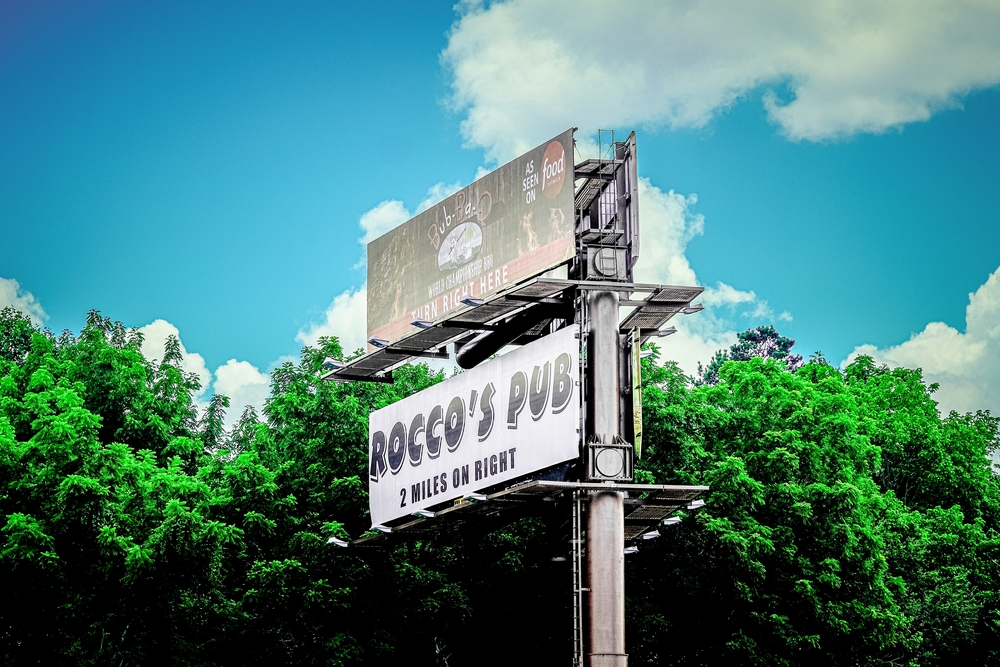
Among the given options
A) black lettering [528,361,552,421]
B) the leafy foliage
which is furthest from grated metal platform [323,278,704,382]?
the leafy foliage

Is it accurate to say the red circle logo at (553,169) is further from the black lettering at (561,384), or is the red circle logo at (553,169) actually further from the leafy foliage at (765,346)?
the leafy foliage at (765,346)

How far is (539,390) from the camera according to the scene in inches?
818

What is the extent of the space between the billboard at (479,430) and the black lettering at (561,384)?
0.02 m

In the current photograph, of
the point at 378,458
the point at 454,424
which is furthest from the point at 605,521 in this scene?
the point at 378,458

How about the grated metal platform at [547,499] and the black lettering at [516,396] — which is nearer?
the grated metal platform at [547,499]

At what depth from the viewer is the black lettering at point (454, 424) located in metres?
22.5

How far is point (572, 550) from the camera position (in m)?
19.6

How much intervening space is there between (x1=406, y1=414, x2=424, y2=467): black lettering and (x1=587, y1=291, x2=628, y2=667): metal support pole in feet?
13.9

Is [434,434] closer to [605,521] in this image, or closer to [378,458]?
[378,458]

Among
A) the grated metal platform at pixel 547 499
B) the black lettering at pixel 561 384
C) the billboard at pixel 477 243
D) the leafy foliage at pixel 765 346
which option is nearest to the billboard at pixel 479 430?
the black lettering at pixel 561 384

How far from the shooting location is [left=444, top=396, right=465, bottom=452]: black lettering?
2247 centimetres

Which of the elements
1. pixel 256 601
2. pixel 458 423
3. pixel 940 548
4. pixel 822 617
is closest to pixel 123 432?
pixel 256 601

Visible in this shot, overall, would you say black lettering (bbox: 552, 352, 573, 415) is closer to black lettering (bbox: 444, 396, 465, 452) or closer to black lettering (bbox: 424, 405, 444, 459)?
black lettering (bbox: 444, 396, 465, 452)

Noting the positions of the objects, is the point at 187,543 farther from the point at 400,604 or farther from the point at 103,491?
the point at 400,604
